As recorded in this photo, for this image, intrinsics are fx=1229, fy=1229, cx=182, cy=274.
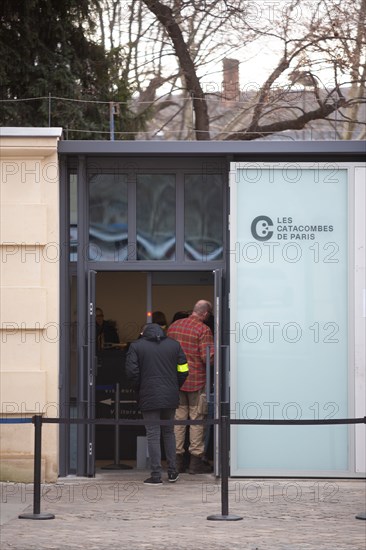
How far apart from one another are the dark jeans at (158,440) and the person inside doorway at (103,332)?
108 inches

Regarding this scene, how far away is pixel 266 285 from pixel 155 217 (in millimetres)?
1491

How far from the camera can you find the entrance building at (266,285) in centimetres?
1362

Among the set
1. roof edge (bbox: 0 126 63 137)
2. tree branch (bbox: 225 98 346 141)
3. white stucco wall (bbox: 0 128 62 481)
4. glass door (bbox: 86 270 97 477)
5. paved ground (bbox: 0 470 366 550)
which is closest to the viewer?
paved ground (bbox: 0 470 366 550)

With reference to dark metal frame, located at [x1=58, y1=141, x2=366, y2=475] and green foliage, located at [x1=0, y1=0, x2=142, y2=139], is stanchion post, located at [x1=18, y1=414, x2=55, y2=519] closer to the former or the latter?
dark metal frame, located at [x1=58, y1=141, x2=366, y2=475]

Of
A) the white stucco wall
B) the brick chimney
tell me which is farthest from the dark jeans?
the brick chimney

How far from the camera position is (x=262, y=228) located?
13.7 metres

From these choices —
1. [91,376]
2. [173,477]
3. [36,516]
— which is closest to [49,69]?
[91,376]

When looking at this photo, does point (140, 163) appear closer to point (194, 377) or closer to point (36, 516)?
point (194, 377)

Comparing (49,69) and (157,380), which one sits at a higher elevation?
(49,69)

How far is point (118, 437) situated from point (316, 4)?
30.7ft

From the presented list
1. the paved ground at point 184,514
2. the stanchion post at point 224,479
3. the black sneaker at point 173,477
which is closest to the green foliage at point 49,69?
the black sneaker at point 173,477

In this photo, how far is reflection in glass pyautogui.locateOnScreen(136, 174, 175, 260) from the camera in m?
14.0

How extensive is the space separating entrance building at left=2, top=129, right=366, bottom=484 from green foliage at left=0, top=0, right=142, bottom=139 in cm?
818

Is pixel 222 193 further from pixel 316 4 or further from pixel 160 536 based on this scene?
pixel 316 4
